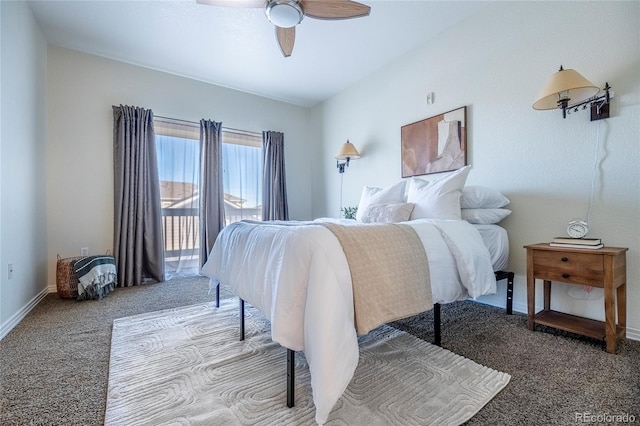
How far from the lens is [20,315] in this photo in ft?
7.27

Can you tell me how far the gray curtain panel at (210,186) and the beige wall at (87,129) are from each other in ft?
1.09

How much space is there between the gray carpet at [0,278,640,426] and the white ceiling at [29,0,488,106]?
270 centimetres

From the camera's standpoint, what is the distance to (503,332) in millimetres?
1914

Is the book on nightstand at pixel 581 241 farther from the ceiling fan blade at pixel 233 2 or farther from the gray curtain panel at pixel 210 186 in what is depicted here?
the gray curtain panel at pixel 210 186

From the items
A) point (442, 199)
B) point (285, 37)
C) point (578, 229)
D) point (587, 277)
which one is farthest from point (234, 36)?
point (587, 277)

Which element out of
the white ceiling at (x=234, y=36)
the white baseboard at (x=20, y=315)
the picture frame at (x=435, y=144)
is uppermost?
the white ceiling at (x=234, y=36)

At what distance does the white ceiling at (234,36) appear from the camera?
2566mm

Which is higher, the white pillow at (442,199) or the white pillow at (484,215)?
the white pillow at (442,199)

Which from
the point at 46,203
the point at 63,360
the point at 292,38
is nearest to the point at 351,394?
the point at 63,360

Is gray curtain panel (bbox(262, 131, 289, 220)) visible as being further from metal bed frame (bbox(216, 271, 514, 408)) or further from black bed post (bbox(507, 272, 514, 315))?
black bed post (bbox(507, 272, 514, 315))

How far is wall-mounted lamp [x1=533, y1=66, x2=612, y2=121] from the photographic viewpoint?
1799mm

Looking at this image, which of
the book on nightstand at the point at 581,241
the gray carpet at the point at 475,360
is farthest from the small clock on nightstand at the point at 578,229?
the gray carpet at the point at 475,360

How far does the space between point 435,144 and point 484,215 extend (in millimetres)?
1007

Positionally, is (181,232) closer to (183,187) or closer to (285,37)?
(183,187)
